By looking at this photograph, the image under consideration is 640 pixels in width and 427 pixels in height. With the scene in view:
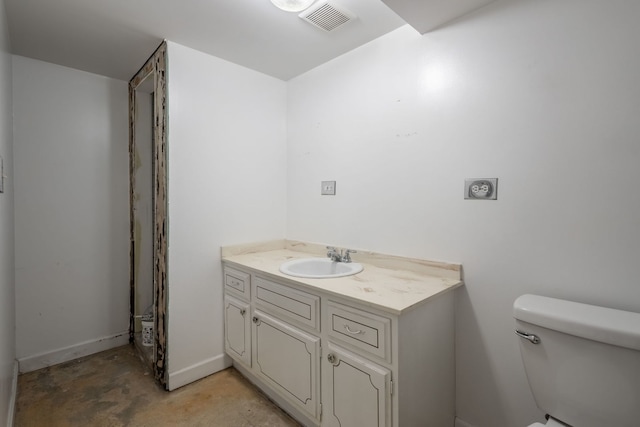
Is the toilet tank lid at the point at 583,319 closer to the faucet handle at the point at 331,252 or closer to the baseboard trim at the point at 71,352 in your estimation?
the faucet handle at the point at 331,252

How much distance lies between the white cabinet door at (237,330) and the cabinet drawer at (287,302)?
8.4 inches

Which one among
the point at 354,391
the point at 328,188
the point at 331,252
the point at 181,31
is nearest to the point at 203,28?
the point at 181,31

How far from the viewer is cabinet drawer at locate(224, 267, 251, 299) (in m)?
1.91

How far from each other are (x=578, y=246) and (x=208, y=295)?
2.09 m

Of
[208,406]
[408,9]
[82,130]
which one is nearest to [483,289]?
[408,9]

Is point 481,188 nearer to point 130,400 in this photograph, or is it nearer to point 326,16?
point 326,16

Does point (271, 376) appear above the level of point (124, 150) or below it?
below

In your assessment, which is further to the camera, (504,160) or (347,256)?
(347,256)

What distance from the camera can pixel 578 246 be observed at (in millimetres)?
1174

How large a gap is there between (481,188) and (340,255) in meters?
0.92

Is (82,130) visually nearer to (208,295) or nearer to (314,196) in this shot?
(208,295)

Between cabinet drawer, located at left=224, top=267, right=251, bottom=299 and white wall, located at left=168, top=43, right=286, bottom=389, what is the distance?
0.08 m

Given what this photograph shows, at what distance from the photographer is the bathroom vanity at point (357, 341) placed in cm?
116

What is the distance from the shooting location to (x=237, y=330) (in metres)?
2.00
